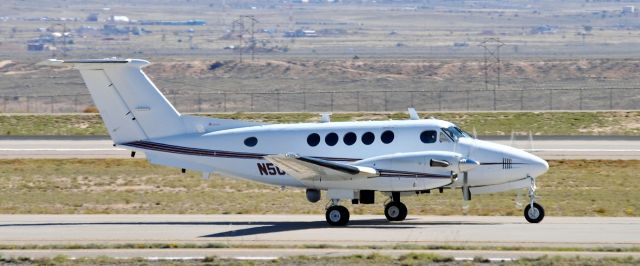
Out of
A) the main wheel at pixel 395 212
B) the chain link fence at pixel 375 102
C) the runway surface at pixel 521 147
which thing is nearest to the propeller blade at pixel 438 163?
the main wheel at pixel 395 212

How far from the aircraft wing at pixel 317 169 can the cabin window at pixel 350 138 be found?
0.89 m

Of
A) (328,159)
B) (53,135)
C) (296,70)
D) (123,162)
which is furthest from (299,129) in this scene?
(296,70)

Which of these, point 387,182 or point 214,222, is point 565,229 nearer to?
point 387,182

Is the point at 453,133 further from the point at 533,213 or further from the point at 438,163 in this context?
the point at 533,213

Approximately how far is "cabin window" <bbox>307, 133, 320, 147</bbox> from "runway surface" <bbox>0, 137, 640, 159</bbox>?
19220mm

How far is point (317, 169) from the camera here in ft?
95.6

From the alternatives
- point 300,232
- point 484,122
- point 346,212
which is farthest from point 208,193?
point 484,122

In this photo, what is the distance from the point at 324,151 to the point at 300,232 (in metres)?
3.20

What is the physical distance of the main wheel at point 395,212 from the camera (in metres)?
30.3

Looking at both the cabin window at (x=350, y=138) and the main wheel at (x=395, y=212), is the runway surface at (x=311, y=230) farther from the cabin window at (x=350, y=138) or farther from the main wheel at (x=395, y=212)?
the cabin window at (x=350, y=138)

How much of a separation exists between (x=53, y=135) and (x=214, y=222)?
34.5 m

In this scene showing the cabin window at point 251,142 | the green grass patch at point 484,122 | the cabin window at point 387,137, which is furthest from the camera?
the green grass patch at point 484,122

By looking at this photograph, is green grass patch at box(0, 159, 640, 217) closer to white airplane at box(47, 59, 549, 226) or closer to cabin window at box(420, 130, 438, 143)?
white airplane at box(47, 59, 549, 226)

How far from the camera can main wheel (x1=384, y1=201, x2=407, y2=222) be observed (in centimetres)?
3027
